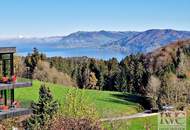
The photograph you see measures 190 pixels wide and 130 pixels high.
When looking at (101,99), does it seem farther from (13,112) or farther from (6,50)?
(6,50)

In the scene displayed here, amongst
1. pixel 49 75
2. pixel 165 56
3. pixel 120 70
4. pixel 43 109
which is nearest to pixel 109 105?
pixel 43 109

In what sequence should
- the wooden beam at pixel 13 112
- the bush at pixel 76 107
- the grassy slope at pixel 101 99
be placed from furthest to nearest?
the grassy slope at pixel 101 99 < the bush at pixel 76 107 < the wooden beam at pixel 13 112

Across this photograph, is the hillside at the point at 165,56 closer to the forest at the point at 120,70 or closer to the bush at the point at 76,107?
the forest at the point at 120,70

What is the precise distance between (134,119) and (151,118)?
2402 millimetres

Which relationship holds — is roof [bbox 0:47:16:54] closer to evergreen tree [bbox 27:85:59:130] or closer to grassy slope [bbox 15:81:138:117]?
evergreen tree [bbox 27:85:59:130]

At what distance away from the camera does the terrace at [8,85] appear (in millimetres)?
20906

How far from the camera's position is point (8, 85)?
20.9 metres

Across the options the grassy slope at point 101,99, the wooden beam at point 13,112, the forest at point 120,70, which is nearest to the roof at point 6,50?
the wooden beam at point 13,112

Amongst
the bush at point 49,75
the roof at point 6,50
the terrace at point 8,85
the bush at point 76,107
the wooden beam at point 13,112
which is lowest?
the bush at point 49,75

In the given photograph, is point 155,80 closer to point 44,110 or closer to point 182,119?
point 182,119

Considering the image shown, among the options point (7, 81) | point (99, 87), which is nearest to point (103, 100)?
Result: point (99, 87)

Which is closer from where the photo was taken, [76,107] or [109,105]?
[76,107]

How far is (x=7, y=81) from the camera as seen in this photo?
21203 mm

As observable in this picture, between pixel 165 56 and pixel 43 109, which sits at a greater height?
pixel 165 56
